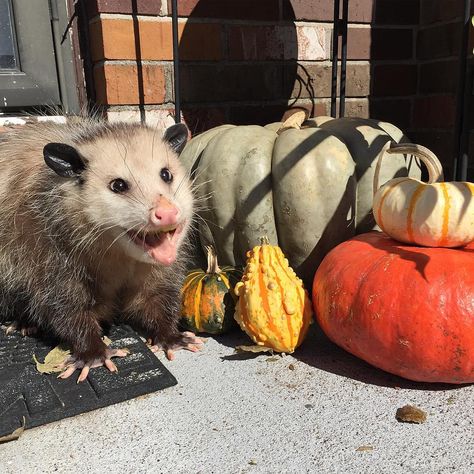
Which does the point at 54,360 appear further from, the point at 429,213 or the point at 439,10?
the point at 439,10

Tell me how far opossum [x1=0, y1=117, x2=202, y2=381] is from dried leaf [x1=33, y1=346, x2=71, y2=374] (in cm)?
5

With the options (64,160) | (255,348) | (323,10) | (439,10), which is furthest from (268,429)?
(439,10)

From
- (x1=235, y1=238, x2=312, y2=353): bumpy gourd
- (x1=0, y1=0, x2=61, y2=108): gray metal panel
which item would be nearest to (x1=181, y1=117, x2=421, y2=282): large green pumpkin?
(x1=235, y1=238, x2=312, y2=353): bumpy gourd

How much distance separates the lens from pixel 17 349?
201 centimetres

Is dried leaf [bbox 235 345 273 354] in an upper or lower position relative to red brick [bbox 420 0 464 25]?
lower

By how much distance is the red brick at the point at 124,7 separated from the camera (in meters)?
2.61

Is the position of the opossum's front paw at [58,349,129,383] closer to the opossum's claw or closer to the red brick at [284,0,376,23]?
the opossum's claw

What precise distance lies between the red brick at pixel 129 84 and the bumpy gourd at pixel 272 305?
4.36 feet

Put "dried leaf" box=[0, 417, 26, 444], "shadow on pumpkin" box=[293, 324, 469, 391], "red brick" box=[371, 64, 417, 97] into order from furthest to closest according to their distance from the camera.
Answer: "red brick" box=[371, 64, 417, 97], "shadow on pumpkin" box=[293, 324, 469, 391], "dried leaf" box=[0, 417, 26, 444]

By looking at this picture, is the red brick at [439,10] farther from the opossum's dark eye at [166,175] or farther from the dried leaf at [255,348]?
the dried leaf at [255,348]

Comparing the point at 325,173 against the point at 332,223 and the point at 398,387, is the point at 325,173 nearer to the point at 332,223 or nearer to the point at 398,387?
the point at 332,223

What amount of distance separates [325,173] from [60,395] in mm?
1275

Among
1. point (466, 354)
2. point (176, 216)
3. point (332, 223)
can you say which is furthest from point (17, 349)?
point (466, 354)

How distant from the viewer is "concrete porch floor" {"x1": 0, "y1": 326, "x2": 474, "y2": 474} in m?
1.34
